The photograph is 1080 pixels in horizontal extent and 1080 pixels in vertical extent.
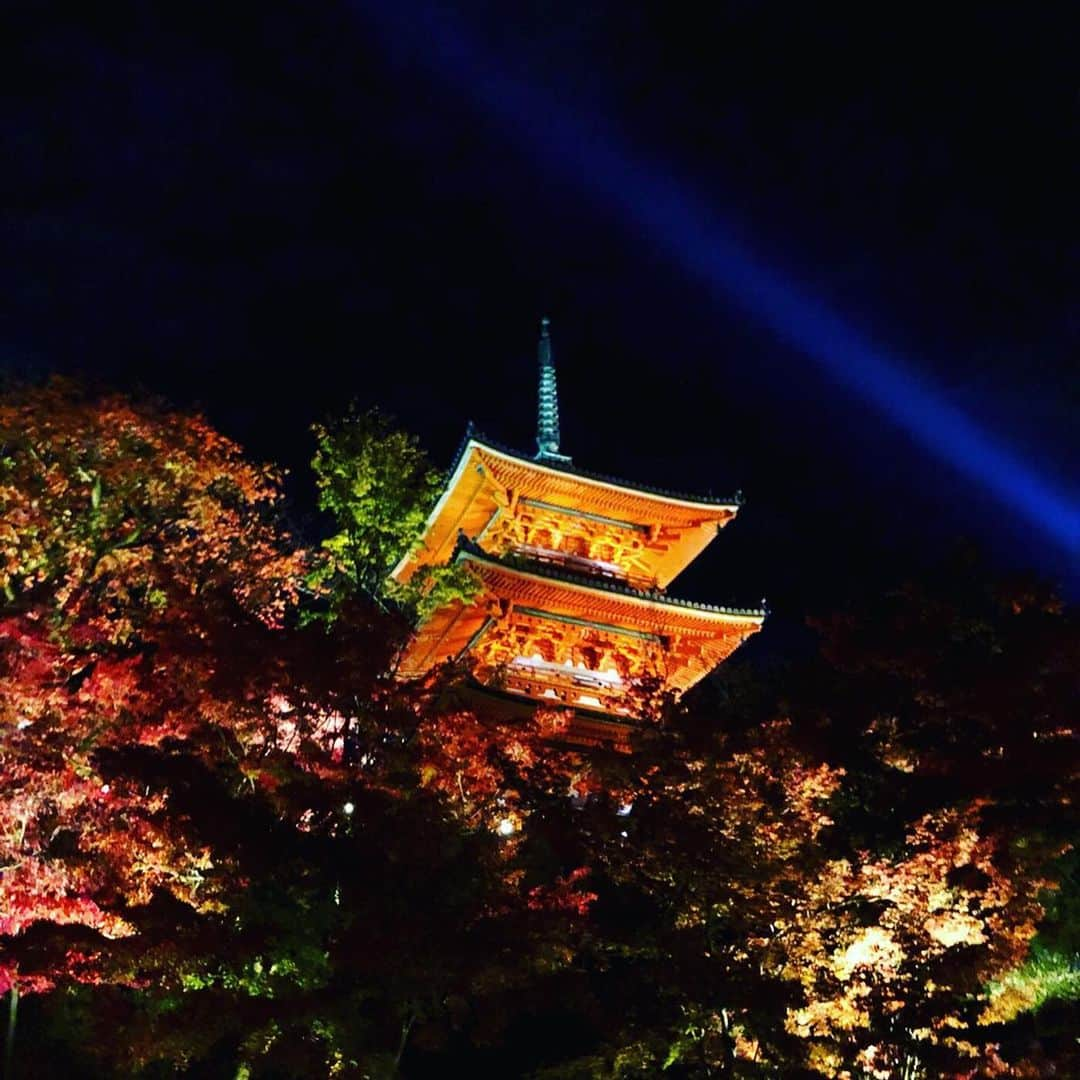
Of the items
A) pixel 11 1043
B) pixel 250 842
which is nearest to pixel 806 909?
pixel 250 842

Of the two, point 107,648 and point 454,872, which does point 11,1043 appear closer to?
point 107,648

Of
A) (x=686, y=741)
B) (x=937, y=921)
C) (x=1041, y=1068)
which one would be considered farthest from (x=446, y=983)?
(x=1041, y=1068)

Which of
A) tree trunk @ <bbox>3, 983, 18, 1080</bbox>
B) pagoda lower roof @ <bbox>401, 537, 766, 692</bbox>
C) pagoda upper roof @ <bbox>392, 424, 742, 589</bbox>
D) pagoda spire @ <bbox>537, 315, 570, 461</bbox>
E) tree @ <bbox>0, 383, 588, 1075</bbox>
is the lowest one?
tree trunk @ <bbox>3, 983, 18, 1080</bbox>

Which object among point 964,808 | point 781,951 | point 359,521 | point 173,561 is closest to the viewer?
point 781,951

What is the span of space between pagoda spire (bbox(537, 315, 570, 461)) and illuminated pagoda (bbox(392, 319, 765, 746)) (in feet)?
5.90

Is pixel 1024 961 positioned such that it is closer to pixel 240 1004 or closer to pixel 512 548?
pixel 240 1004

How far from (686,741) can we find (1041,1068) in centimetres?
474

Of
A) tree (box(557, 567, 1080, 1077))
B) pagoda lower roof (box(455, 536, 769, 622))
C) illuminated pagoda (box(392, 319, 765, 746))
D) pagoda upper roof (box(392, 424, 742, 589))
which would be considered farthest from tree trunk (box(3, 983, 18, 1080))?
pagoda upper roof (box(392, 424, 742, 589))

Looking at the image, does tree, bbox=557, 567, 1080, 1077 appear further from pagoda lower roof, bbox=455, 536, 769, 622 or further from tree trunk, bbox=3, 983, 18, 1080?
tree trunk, bbox=3, 983, 18, 1080

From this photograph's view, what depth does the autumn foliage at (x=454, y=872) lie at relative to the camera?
858cm

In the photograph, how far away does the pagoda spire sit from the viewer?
82.5 feet

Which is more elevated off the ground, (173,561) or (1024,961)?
(173,561)

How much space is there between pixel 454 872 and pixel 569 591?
1019 centimetres

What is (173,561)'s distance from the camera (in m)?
15.7
